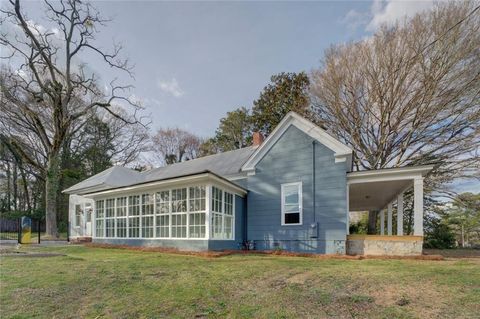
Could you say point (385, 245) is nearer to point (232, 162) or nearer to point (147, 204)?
point (232, 162)

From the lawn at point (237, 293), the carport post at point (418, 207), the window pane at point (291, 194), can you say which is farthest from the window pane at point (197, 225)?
the carport post at point (418, 207)

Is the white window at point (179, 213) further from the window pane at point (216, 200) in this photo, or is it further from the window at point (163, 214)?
the window pane at point (216, 200)

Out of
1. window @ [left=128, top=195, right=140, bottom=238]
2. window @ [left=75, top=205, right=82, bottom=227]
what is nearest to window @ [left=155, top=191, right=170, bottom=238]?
window @ [left=128, top=195, right=140, bottom=238]

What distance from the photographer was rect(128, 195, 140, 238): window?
14531 mm

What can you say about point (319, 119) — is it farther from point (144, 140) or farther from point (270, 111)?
point (144, 140)

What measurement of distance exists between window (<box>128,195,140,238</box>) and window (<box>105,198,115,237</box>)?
60.7 inches

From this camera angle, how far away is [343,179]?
11703 millimetres

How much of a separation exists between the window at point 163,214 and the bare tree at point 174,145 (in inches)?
987

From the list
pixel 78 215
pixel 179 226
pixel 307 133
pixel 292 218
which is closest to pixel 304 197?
pixel 292 218

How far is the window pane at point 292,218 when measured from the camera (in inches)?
497

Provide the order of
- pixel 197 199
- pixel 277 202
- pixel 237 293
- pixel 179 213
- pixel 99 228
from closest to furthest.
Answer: pixel 237 293, pixel 197 199, pixel 179 213, pixel 277 202, pixel 99 228

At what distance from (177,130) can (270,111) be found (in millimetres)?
15514

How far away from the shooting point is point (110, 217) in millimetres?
16031

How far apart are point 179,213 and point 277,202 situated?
13.9ft
